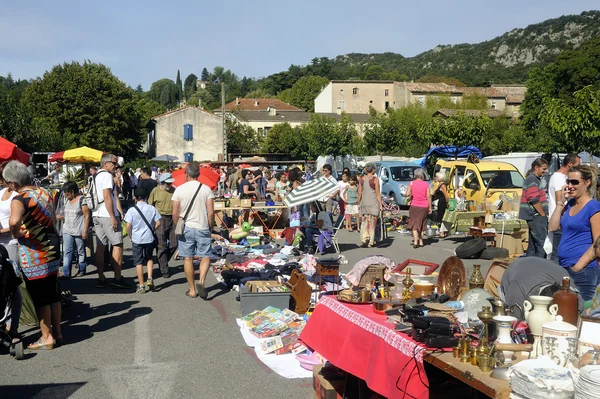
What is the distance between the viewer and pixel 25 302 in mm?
7461

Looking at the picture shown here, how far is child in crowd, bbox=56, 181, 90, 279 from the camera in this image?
10.1 metres

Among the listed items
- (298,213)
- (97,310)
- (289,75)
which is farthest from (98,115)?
(289,75)

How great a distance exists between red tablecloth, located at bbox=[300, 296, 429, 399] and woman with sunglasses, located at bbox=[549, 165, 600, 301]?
87.7 inches

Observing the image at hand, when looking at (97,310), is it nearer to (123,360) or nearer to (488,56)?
(123,360)

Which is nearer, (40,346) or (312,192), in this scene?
(40,346)

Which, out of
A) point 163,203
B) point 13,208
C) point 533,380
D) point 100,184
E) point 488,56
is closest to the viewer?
point 533,380

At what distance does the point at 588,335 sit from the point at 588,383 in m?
0.57

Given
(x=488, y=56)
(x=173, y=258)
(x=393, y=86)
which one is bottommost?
(x=173, y=258)

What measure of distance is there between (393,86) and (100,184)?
277ft

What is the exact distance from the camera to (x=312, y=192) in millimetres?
12188

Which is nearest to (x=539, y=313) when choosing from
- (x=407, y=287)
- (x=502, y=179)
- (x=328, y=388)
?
(x=407, y=287)

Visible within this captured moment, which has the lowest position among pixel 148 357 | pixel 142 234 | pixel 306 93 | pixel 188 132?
pixel 148 357

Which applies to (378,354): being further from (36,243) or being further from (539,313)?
(36,243)

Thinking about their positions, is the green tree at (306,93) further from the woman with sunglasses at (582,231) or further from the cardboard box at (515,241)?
the woman with sunglasses at (582,231)
